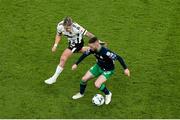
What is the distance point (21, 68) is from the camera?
1614cm

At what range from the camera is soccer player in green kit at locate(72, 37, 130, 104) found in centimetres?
1405

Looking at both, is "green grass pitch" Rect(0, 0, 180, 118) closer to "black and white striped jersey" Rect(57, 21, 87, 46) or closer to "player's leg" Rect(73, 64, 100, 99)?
"player's leg" Rect(73, 64, 100, 99)

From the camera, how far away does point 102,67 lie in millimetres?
14461

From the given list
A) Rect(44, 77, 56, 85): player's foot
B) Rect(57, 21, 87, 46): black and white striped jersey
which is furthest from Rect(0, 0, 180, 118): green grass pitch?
Rect(57, 21, 87, 46): black and white striped jersey

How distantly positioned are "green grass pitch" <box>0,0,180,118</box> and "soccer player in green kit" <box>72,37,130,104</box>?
539 millimetres

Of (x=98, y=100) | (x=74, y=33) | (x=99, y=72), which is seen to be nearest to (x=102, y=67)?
(x=99, y=72)

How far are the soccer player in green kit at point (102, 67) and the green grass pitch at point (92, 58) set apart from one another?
54 cm

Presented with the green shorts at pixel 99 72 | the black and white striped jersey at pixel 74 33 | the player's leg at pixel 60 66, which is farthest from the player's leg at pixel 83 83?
the black and white striped jersey at pixel 74 33

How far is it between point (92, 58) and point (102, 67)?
234cm

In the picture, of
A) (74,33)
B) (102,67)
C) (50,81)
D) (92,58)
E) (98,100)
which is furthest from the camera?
(92,58)

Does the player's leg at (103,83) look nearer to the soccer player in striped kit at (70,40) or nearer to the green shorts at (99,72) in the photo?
the green shorts at (99,72)

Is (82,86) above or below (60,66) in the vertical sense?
below

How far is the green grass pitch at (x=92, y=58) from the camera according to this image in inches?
574

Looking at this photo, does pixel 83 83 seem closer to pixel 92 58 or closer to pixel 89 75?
pixel 89 75
